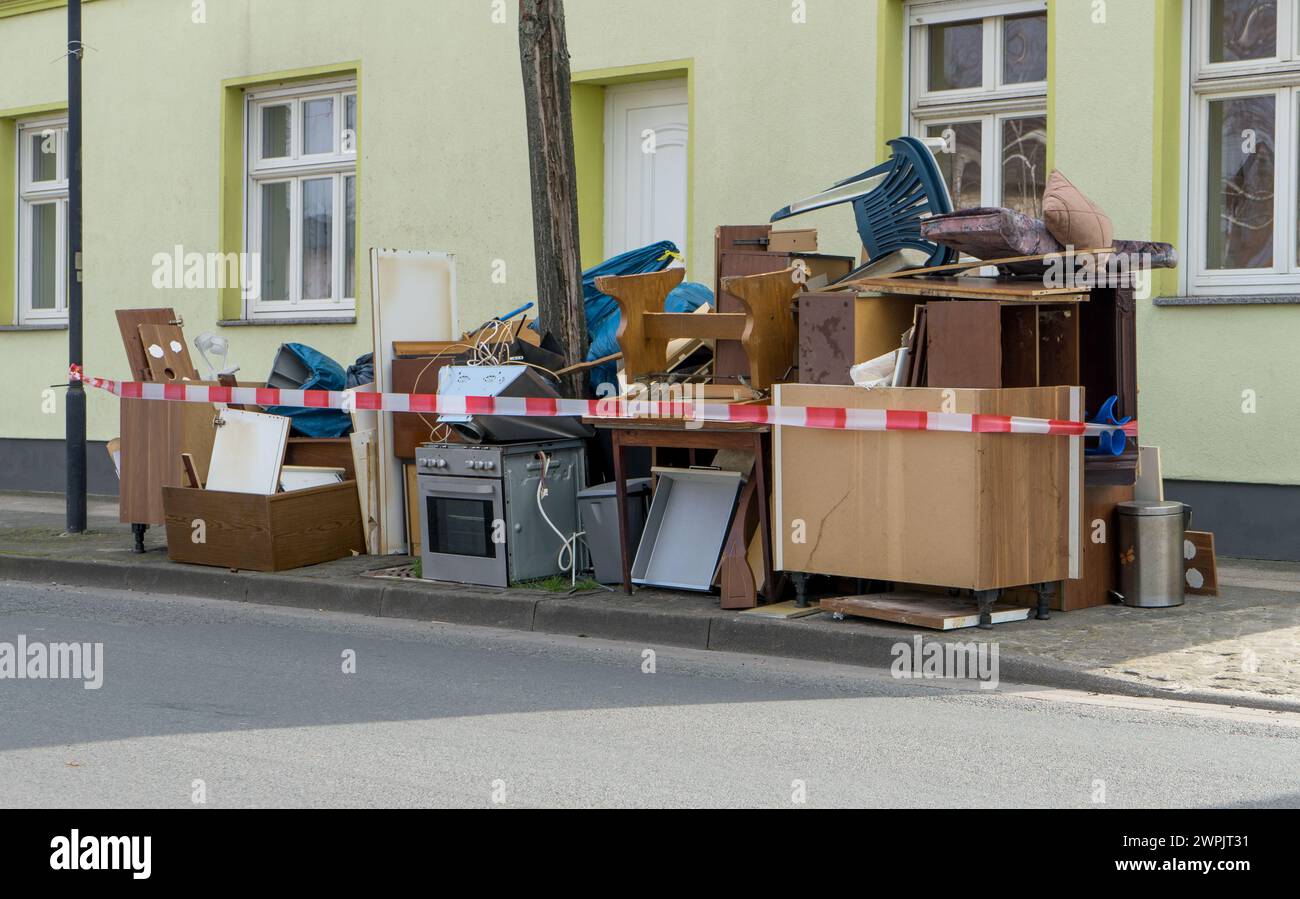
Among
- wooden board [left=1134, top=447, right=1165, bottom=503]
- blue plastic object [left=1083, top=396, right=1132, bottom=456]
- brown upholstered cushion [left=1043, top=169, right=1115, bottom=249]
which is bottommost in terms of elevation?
wooden board [left=1134, top=447, right=1165, bottom=503]

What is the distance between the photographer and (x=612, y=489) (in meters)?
9.52

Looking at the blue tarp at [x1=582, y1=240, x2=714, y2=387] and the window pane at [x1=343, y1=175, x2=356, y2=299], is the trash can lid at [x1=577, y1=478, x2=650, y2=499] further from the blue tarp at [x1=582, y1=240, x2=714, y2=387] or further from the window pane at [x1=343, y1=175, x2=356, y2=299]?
the window pane at [x1=343, y1=175, x2=356, y2=299]

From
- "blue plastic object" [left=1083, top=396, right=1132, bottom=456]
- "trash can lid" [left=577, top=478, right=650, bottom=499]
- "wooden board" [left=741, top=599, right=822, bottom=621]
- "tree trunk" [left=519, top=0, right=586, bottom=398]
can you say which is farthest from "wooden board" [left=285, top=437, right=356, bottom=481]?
"blue plastic object" [left=1083, top=396, right=1132, bottom=456]

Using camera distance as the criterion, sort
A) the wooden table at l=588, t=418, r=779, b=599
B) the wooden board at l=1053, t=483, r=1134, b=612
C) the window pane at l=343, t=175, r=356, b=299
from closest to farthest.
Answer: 1. the wooden board at l=1053, t=483, r=1134, b=612
2. the wooden table at l=588, t=418, r=779, b=599
3. the window pane at l=343, t=175, r=356, b=299

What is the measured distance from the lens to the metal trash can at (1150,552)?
8539 mm

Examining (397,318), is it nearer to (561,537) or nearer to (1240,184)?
(561,537)

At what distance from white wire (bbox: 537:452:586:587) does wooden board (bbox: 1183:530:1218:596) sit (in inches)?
136

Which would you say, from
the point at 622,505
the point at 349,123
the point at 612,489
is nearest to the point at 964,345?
Answer: the point at 622,505

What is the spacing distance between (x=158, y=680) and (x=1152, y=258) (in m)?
5.50

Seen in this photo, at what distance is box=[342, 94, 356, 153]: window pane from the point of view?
614 inches

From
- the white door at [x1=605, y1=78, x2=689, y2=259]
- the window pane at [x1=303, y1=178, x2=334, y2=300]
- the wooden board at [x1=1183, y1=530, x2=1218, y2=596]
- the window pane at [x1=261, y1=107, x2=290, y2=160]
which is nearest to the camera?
the wooden board at [x1=1183, y1=530, x2=1218, y2=596]

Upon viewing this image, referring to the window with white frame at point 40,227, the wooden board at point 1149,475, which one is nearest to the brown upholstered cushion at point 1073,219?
the wooden board at point 1149,475

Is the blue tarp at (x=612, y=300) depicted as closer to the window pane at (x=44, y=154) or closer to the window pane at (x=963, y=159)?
the window pane at (x=963, y=159)
